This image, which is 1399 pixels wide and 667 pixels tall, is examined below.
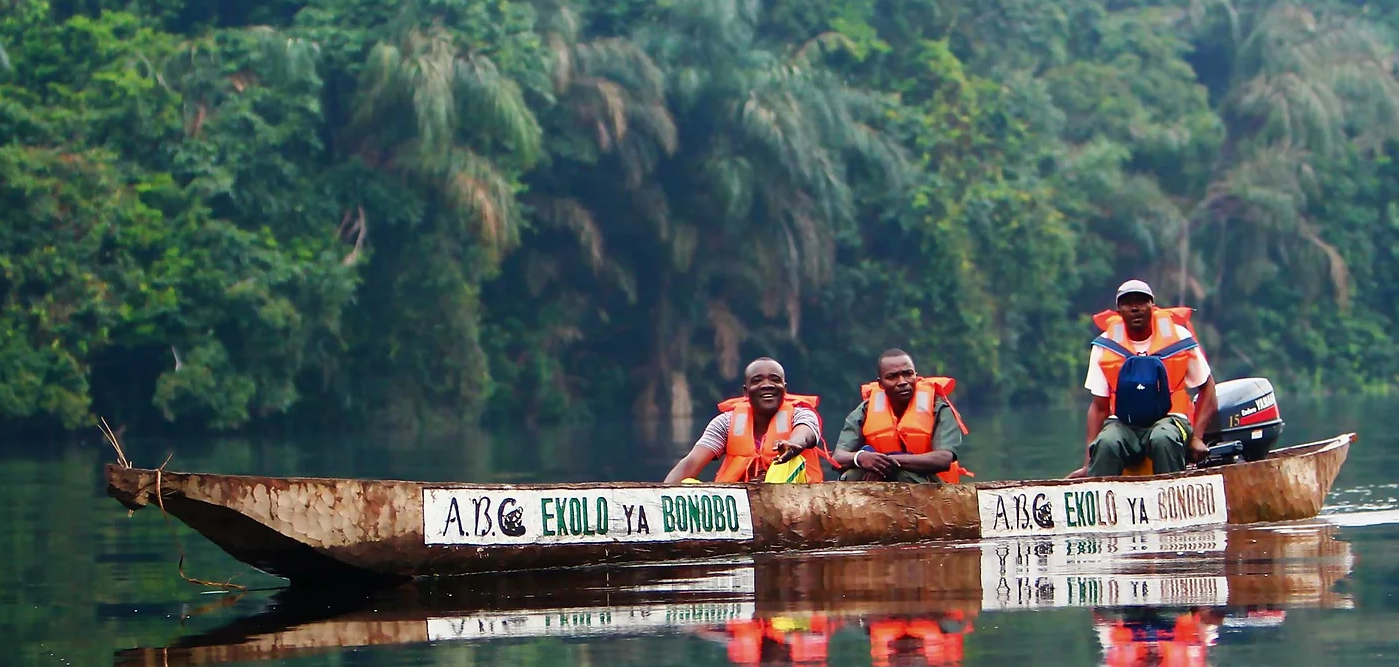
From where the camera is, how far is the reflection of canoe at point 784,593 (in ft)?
30.6

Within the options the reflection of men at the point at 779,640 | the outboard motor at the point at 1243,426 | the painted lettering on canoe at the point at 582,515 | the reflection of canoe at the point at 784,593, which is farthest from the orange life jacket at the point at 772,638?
the outboard motor at the point at 1243,426

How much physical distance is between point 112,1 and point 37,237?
5.85m

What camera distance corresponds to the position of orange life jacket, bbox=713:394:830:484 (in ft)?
41.7

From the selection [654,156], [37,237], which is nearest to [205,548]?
[37,237]

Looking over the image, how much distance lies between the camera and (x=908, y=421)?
12680 mm

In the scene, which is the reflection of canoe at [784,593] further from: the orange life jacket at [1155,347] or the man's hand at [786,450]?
the orange life jacket at [1155,347]

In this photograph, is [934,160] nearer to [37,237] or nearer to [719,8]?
[719,8]

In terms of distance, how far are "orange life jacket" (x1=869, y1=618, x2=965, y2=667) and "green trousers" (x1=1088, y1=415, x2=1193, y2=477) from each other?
427 cm

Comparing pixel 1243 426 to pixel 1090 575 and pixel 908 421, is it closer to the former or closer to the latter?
pixel 908 421

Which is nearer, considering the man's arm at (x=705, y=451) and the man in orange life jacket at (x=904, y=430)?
the man in orange life jacket at (x=904, y=430)

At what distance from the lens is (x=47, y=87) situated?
110 ft

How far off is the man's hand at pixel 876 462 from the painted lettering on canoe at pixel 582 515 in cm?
99

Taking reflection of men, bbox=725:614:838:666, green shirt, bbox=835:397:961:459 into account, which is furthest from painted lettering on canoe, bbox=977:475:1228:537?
reflection of men, bbox=725:614:838:666

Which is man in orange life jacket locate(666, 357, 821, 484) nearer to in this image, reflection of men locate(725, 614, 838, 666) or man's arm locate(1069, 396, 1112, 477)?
man's arm locate(1069, 396, 1112, 477)
